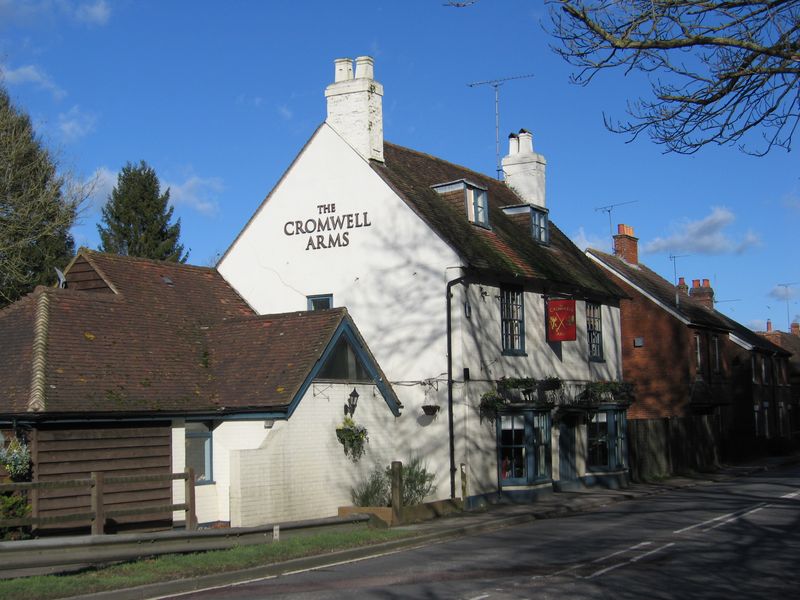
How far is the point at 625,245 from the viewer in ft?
149

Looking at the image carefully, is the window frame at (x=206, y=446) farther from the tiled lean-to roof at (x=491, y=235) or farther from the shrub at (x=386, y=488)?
the tiled lean-to roof at (x=491, y=235)

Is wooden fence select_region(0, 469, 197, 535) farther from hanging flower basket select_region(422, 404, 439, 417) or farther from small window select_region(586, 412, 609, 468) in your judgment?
small window select_region(586, 412, 609, 468)

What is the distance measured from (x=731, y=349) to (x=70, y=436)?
119 ft

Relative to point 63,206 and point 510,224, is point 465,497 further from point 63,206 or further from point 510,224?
point 63,206

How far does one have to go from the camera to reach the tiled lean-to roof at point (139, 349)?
18422 millimetres

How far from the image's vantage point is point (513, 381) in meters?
25.0

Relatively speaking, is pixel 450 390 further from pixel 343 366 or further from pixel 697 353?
pixel 697 353

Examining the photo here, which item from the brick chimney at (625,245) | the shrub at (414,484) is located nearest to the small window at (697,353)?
the brick chimney at (625,245)

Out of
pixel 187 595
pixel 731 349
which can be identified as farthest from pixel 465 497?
pixel 731 349

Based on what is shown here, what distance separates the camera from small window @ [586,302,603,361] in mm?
31172

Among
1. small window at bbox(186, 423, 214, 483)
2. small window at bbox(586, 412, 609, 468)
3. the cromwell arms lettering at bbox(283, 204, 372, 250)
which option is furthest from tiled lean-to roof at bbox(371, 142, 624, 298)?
small window at bbox(186, 423, 214, 483)

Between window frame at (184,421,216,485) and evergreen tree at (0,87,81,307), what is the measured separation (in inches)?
533

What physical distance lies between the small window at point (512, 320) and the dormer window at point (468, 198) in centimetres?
234

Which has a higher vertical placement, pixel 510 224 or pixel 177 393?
pixel 510 224
